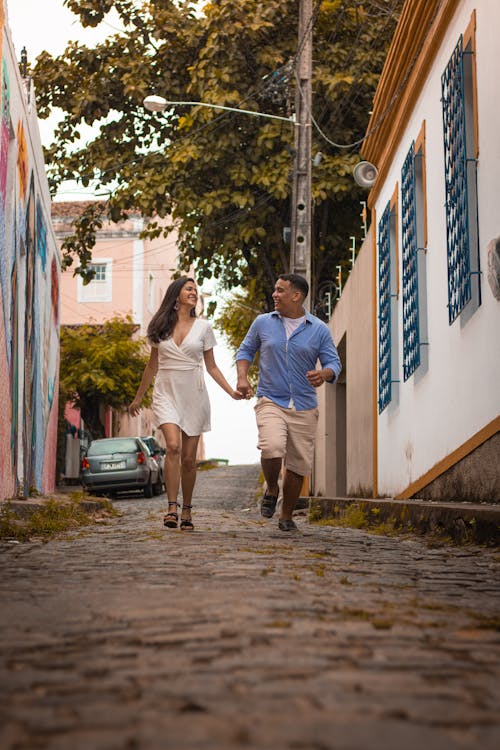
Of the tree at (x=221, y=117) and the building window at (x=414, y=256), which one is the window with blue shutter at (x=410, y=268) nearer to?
the building window at (x=414, y=256)

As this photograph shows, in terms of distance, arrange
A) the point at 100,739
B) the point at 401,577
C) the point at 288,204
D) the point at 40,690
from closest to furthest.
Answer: the point at 100,739 < the point at 40,690 < the point at 401,577 < the point at 288,204

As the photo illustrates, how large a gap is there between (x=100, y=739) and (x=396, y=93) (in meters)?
10.5

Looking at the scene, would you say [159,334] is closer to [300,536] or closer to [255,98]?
[300,536]

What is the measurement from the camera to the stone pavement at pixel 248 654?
213 cm

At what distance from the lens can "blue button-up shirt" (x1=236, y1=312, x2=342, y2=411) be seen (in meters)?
7.80

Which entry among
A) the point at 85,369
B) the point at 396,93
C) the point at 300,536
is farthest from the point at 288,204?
the point at 300,536

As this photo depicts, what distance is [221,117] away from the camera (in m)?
19.9

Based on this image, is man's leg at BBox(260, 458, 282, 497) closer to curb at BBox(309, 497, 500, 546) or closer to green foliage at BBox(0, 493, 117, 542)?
curb at BBox(309, 497, 500, 546)

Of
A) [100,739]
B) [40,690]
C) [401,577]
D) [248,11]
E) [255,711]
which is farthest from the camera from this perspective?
[248,11]

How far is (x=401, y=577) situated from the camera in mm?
4832

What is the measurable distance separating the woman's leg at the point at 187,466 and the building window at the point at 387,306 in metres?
4.16

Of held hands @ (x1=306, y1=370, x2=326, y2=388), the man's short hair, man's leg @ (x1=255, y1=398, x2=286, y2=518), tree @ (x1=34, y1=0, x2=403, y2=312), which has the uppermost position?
tree @ (x1=34, y1=0, x2=403, y2=312)

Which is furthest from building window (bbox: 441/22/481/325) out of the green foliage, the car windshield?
the car windshield

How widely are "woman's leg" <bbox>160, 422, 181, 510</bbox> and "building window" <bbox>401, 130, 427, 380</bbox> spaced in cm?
306
